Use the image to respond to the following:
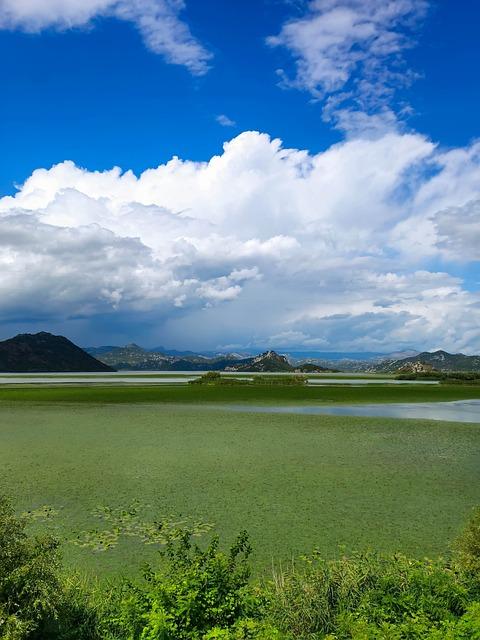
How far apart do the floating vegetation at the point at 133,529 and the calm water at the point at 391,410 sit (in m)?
29.7

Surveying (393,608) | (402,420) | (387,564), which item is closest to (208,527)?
(387,564)

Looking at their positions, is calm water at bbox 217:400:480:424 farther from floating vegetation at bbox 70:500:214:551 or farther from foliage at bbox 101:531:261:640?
foliage at bbox 101:531:261:640

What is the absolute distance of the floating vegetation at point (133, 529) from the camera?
489 inches

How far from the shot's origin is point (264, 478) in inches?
755

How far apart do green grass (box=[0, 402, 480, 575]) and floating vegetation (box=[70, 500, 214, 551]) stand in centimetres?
40

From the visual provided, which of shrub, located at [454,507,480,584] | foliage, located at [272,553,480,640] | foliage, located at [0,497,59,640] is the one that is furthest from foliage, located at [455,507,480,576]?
foliage, located at [0,497,59,640]

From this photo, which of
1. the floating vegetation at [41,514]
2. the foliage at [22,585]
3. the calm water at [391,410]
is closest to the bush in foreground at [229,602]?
the foliage at [22,585]

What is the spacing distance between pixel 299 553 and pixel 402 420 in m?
29.1

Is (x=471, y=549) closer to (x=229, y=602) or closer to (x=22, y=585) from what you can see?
(x=229, y=602)

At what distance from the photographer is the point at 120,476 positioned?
19.6m

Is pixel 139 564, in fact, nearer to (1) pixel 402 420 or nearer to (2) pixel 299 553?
(2) pixel 299 553

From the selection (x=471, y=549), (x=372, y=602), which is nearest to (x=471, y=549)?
(x=471, y=549)

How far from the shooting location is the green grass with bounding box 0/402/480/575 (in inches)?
512

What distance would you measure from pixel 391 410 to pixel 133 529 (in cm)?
3805
